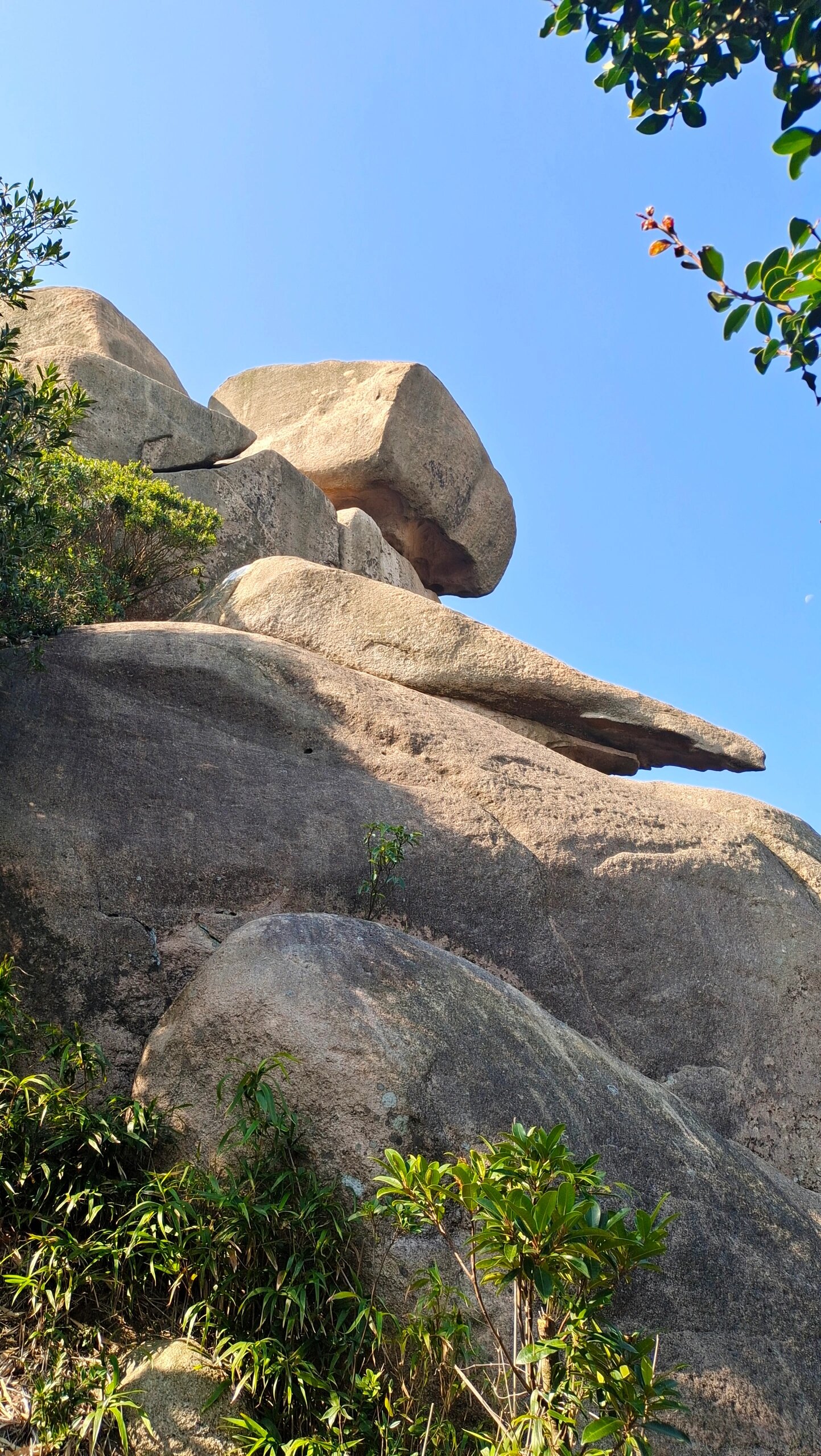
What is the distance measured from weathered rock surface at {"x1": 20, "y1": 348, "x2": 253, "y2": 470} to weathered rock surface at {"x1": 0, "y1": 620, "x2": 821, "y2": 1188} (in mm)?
4544

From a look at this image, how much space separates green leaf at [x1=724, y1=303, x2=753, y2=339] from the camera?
3887 millimetres

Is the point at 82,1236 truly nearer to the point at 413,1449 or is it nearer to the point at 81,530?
the point at 413,1449

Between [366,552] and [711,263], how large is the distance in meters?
10.4

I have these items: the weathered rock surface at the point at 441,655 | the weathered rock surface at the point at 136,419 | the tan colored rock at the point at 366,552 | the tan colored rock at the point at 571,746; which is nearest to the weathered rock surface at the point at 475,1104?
the weathered rock surface at the point at 441,655

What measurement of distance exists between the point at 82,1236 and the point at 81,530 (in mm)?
5915

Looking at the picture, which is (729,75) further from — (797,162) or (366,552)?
(366,552)

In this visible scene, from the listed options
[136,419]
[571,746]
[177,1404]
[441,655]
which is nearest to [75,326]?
[136,419]

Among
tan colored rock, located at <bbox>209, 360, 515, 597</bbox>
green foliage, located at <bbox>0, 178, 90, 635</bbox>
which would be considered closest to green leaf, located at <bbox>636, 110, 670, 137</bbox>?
green foliage, located at <bbox>0, 178, 90, 635</bbox>

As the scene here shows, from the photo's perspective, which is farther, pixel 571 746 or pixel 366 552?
pixel 366 552

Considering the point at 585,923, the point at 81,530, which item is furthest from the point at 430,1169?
the point at 81,530

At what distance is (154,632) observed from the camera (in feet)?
25.3

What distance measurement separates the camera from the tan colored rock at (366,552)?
13711 mm

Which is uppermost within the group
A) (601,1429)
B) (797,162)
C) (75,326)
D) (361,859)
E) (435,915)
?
(75,326)

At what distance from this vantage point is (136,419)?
12.0 metres
